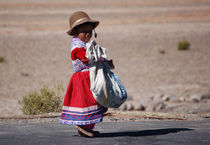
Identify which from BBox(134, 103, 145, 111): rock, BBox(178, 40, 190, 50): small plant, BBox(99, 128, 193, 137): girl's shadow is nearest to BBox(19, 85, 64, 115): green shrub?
BBox(99, 128, 193, 137): girl's shadow

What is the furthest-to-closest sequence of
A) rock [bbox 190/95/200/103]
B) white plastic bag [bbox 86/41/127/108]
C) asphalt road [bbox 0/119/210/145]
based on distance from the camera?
rock [bbox 190/95/200/103] < white plastic bag [bbox 86/41/127/108] < asphalt road [bbox 0/119/210/145]

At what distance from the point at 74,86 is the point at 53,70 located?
1627 cm

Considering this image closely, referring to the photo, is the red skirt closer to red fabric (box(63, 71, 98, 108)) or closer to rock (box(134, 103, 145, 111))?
red fabric (box(63, 71, 98, 108))

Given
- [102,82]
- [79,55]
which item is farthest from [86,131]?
[79,55]

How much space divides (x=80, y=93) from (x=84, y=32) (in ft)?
3.23

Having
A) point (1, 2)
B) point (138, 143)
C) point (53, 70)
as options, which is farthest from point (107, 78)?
point (1, 2)

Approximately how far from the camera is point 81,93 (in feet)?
22.7

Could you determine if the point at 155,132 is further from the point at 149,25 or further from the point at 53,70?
the point at 149,25

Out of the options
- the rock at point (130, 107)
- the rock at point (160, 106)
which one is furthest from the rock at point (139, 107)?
the rock at point (160, 106)

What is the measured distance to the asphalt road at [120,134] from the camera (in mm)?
6738

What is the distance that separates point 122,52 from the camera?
88.2 ft

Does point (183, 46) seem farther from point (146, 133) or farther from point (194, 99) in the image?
point (146, 133)

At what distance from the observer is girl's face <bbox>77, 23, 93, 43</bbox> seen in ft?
23.7

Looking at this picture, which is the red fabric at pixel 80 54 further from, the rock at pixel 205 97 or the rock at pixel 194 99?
the rock at pixel 205 97
